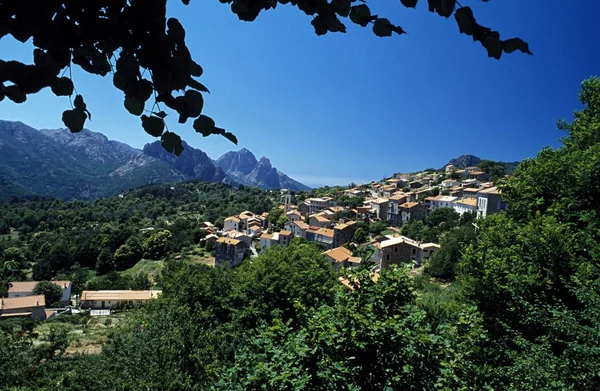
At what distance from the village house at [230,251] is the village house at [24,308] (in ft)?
65.9

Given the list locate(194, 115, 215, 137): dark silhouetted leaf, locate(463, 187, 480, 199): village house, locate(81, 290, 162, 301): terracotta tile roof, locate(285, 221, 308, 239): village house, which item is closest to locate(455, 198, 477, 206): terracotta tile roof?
locate(463, 187, 480, 199): village house

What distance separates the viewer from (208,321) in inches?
515

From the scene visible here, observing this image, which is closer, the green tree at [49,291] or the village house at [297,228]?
the green tree at [49,291]

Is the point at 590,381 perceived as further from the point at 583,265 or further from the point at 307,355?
the point at 307,355

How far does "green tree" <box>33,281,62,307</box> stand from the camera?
43.1 m

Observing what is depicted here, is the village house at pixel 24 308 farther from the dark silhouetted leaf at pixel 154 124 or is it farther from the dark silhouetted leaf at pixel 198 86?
the dark silhouetted leaf at pixel 198 86

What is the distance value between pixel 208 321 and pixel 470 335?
35.7 feet

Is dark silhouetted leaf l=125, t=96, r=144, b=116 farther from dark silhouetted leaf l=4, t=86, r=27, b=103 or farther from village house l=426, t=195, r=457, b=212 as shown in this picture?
village house l=426, t=195, r=457, b=212

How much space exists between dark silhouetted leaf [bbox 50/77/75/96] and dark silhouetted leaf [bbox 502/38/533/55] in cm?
163

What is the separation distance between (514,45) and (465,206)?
176ft

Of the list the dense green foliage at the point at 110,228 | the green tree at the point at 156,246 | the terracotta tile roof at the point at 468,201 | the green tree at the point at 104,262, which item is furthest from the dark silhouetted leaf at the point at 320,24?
the green tree at the point at 104,262

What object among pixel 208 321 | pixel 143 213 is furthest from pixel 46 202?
pixel 208 321

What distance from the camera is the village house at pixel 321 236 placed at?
4862cm

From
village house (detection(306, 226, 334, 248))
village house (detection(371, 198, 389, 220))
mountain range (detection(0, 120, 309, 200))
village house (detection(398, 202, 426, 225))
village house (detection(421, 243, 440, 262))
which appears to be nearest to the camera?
village house (detection(421, 243, 440, 262))
